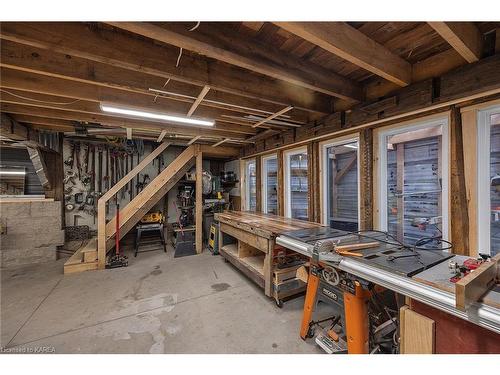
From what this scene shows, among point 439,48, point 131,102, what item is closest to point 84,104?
point 131,102

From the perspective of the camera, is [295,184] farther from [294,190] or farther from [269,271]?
[269,271]

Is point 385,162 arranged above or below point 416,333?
above

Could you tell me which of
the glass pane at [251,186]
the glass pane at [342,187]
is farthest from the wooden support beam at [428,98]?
the glass pane at [251,186]

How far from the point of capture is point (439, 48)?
178cm

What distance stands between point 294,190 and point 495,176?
8.54ft

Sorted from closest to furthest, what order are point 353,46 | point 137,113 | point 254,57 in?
point 353,46
point 254,57
point 137,113

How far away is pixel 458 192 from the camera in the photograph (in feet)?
5.93

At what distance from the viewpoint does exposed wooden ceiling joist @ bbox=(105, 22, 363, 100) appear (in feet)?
4.31

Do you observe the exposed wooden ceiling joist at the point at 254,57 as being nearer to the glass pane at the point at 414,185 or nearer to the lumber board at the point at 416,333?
the glass pane at the point at 414,185

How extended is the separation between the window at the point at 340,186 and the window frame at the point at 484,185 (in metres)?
1.36

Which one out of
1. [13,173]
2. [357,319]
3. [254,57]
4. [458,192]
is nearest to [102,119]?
[254,57]

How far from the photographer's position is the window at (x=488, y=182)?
1.73 m

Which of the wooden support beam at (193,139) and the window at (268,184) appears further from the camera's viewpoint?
the window at (268,184)

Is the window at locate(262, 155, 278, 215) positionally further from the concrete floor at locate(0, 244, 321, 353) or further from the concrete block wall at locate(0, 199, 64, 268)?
the concrete block wall at locate(0, 199, 64, 268)
